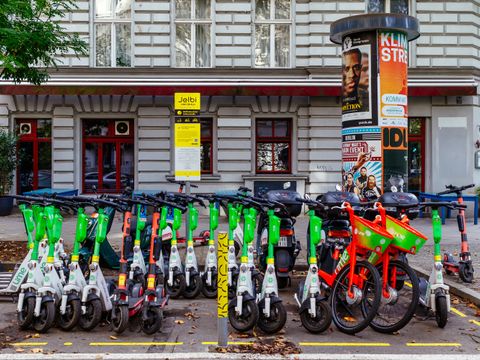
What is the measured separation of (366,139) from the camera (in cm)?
1130

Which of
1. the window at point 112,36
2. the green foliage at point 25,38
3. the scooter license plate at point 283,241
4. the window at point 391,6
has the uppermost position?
the window at point 391,6

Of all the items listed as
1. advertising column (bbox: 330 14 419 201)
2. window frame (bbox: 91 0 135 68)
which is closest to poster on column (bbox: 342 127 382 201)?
advertising column (bbox: 330 14 419 201)

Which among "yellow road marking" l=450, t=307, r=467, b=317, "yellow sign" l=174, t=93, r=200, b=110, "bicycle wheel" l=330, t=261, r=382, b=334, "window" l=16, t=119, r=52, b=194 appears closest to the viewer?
"bicycle wheel" l=330, t=261, r=382, b=334

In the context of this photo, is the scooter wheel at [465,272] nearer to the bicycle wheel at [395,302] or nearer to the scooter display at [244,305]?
the bicycle wheel at [395,302]

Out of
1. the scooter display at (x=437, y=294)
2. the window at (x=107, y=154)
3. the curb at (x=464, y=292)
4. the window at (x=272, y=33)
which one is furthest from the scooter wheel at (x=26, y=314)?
the window at (x=272, y=33)

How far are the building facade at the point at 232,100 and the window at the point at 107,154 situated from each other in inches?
1.4

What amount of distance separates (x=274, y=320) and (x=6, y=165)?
13.5 metres

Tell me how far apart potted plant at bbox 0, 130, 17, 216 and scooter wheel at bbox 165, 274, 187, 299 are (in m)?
11.0

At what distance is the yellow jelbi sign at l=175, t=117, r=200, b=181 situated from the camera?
1035 cm

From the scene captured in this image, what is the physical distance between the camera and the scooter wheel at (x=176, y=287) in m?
7.49

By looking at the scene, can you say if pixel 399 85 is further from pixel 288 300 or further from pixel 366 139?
pixel 288 300

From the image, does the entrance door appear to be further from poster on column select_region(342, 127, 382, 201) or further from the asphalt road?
the asphalt road

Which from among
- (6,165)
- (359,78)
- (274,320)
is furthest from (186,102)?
(6,165)

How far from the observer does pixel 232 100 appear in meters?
18.0
